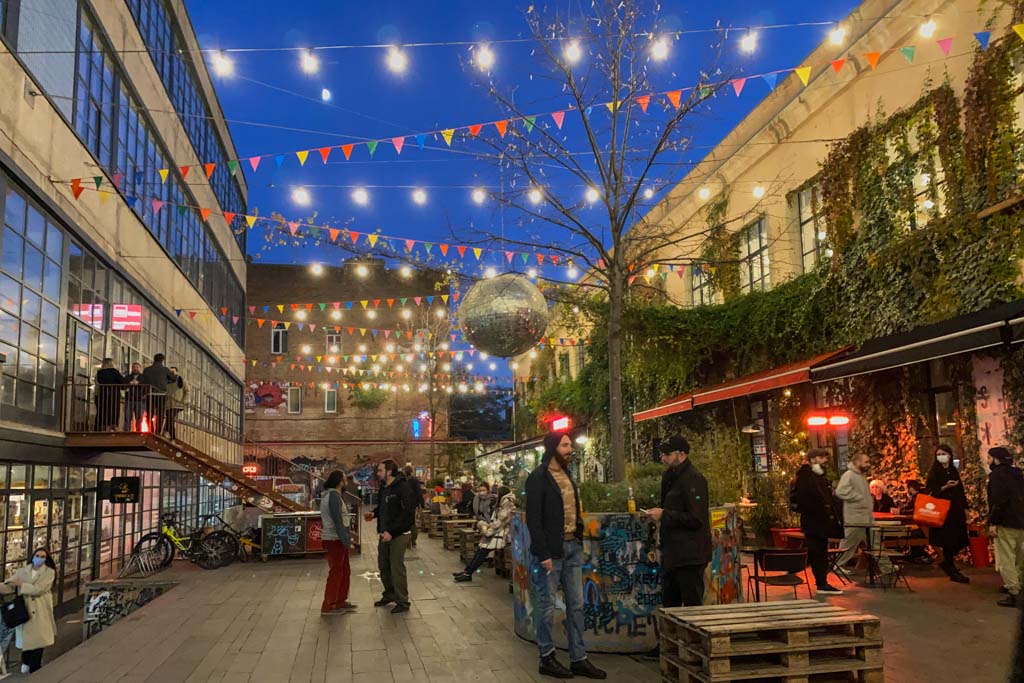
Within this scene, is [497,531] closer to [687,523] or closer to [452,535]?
[687,523]

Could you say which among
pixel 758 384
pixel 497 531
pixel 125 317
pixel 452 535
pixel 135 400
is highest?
pixel 125 317

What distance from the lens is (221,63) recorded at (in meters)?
12.9

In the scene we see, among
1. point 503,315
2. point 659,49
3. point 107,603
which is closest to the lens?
point 503,315

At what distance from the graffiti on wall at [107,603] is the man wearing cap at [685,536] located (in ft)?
28.5

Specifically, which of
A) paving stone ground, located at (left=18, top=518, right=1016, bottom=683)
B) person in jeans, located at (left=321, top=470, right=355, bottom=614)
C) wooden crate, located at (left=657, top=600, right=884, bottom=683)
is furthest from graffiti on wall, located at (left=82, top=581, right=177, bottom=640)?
wooden crate, located at (left=657, top=600, right=884, bottom=683)

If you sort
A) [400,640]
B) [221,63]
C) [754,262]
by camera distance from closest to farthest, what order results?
[400,640] < [221,63] < [754,262]

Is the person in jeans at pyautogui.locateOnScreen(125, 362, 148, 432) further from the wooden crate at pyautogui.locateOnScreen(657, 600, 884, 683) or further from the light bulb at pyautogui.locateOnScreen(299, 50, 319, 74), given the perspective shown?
the wooden crate at pyautogui.locateOnScreen(657, 600, 884, 683)

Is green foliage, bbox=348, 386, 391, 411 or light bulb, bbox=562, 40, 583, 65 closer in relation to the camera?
light bulb, bbox=562, 40, 583, 65

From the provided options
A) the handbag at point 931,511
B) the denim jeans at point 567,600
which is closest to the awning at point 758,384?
the handbag at point 931,511

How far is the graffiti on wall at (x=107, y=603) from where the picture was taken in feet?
39.8

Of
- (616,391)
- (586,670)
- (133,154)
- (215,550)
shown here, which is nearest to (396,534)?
(616,391)

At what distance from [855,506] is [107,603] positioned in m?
10.5

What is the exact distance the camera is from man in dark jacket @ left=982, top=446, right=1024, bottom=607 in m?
8.51

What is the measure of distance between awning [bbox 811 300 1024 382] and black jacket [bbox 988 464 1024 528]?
1.44m
